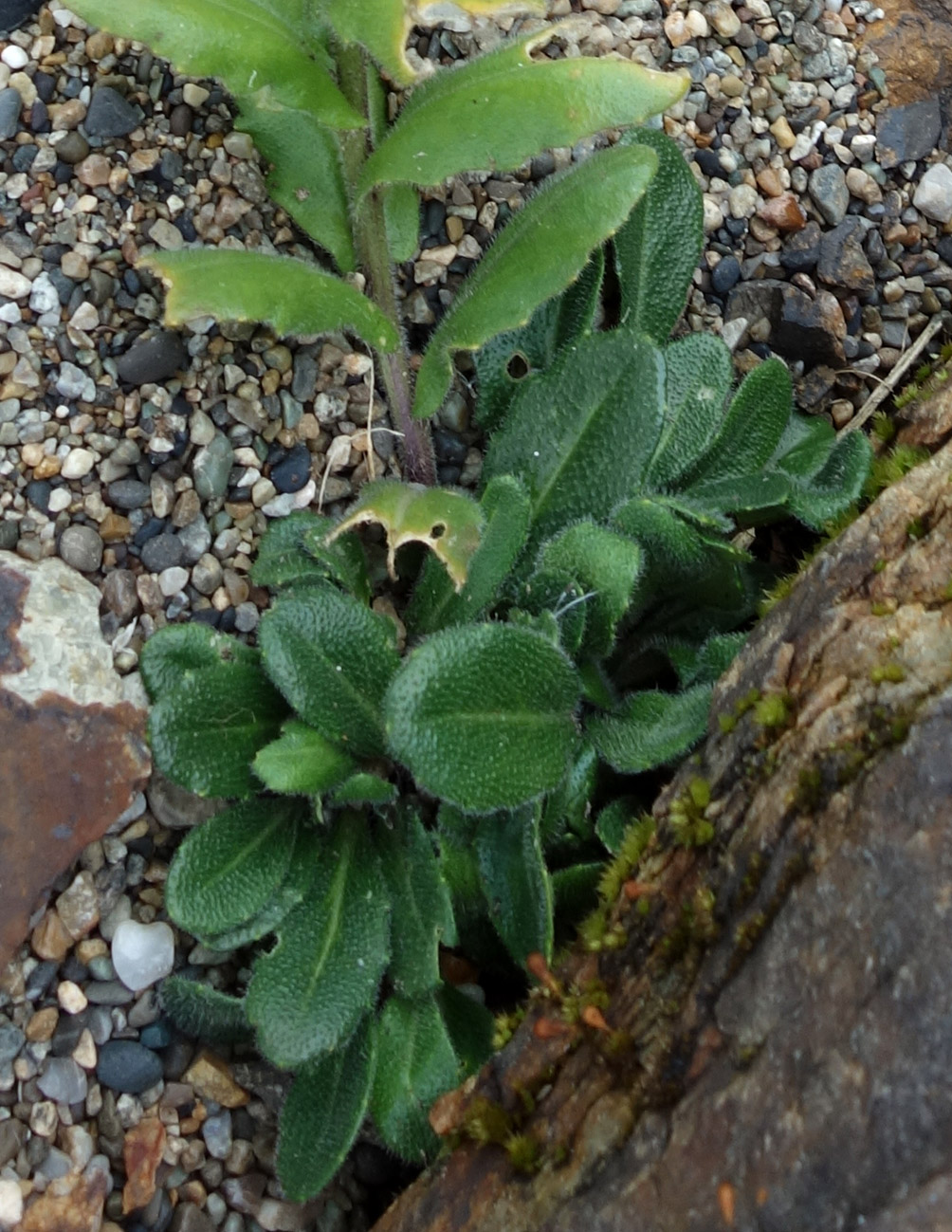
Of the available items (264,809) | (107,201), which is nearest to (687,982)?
(264,809)

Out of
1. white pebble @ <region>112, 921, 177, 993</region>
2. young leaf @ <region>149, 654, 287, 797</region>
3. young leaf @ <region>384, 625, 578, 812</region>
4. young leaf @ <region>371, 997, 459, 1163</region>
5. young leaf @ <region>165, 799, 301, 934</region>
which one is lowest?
white pebble @ <region>112, 921, 177, 993</region>

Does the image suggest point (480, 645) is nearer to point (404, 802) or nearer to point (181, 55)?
point (404, 802)

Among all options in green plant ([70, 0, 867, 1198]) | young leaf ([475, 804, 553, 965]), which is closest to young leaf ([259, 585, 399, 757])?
green plant ([70, 0, 867, 1198])

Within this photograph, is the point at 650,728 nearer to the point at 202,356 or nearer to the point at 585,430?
the point at 585,430

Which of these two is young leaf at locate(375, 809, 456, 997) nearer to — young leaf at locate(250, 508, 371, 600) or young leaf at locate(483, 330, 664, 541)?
young leaf at locate(250, 508, 371, 600)

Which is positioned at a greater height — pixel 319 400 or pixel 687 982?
pixel 687 982

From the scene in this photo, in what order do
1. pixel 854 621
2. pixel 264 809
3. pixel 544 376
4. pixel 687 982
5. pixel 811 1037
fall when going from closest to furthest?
1. pixel 811 1037
2. pixel 687 982
3. pixel 854 621
4. pixel 264 809
5. pixel 544 376
